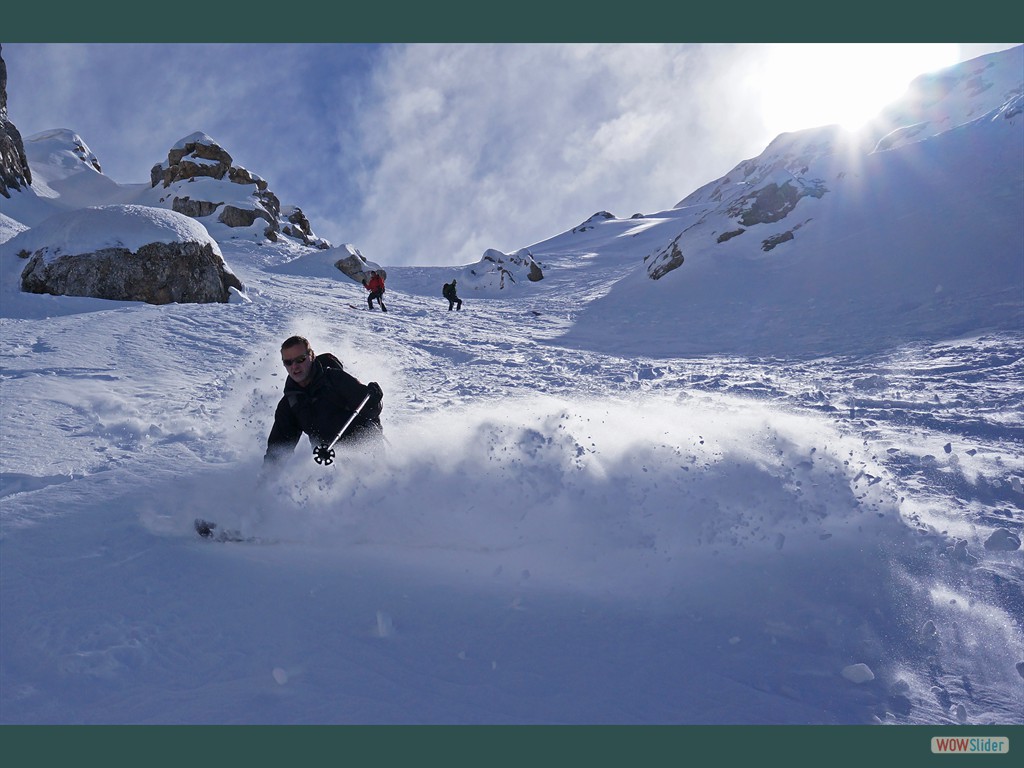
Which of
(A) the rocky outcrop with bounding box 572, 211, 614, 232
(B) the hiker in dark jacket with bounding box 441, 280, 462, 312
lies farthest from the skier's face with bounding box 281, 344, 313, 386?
(A) the rocky outcrop with bounding box 572, 211, 614, 232

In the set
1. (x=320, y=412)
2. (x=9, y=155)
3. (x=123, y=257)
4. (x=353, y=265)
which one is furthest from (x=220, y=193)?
(x=320, y=412)

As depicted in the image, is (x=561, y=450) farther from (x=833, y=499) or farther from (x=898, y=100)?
(x=898, y=100)

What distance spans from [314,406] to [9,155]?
132 feet

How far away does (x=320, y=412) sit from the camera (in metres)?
4.67

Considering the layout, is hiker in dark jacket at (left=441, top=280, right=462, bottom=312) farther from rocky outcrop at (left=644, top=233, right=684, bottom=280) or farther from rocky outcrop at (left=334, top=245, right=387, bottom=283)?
rocky outcrop at (left=334, top=245, right=387, bottom=283)

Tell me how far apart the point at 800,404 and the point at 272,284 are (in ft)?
61.7

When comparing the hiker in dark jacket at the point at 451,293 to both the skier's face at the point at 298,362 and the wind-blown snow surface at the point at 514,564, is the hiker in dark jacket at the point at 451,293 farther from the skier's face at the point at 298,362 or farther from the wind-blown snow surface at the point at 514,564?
the skier's face at the point at 298,362

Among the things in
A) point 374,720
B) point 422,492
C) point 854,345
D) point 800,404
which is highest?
point 854,345

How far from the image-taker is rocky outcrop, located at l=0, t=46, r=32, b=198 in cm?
2970

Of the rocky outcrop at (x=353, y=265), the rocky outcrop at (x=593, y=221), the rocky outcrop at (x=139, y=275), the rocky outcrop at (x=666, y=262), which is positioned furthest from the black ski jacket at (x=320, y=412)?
the rocky outcrop at (x=593, y=221)

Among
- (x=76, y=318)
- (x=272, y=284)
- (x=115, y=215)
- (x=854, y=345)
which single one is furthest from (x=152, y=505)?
(x=272, y=284)

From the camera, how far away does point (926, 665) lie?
2842 millimetres

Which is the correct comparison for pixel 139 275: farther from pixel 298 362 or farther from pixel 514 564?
pixel 514 564

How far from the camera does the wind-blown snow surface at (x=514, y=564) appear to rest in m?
2.66
